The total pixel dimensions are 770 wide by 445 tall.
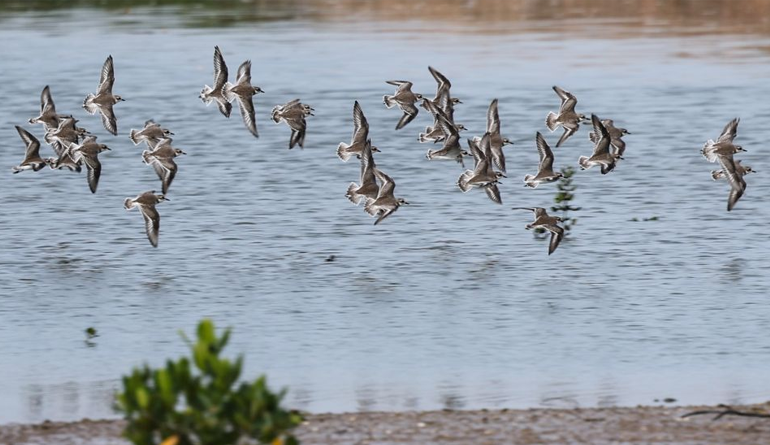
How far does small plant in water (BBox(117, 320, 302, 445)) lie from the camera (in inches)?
323

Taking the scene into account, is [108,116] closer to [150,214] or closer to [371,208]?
[150,214]

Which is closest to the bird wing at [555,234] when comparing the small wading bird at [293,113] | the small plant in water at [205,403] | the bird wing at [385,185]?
the bird wing at [385,185]

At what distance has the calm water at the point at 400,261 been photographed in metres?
13.8

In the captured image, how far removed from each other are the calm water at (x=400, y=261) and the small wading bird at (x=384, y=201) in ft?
1.32

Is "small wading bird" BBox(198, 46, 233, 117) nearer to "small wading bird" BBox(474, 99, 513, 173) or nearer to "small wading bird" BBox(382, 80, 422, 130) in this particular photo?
"small wading bird" BBox(382, 80, 422, 130)

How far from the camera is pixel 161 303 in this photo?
16.7m

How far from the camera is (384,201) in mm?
19281

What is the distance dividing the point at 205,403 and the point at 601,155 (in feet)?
41.6

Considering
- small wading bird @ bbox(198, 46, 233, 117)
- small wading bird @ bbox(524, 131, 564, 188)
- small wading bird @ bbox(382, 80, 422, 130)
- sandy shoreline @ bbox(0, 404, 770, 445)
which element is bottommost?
sandy shoreline @ bbox(0, 404, 770, 445)

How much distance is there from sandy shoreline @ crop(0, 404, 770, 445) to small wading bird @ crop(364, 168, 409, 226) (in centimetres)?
713

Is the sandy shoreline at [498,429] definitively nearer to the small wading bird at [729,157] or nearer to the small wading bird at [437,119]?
the small wading bird at [729,157]

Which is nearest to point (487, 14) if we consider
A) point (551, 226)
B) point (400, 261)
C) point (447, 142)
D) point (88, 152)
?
point (447, 142)

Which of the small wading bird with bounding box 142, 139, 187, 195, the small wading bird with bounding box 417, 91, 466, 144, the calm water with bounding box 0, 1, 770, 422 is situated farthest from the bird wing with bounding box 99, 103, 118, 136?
the small wading bird with bounding box 417, 91, 466, 144

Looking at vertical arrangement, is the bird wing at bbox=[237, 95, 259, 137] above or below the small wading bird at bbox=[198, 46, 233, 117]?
below
